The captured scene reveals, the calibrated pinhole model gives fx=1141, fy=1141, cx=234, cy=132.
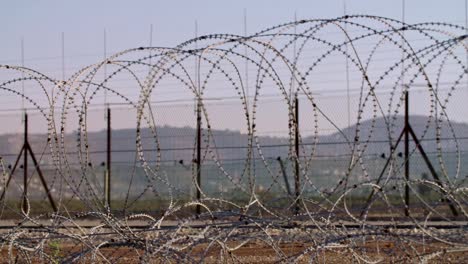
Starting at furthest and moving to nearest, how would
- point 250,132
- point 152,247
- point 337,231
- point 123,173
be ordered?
point 123,173, point 250,132, point 337,231, point 152,247

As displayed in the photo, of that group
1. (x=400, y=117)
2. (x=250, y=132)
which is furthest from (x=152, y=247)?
(x=400, y=117)

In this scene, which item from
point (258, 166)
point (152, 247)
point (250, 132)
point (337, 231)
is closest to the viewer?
point (152, 247)

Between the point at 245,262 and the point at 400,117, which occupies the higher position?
the point at 400,117

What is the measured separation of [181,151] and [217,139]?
62.1 inches

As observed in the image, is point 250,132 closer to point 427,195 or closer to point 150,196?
point 427,195

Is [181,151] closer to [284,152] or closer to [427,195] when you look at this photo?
[284,152]

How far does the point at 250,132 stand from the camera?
12883 mm

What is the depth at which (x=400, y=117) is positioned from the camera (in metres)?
21.9

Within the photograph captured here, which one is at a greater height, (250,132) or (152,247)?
(250,132)

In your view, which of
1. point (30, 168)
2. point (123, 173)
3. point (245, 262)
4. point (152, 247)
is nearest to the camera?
point (152, 247)

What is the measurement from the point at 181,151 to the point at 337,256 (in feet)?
Result: 35.0

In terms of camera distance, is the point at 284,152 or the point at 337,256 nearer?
the point at 337,256

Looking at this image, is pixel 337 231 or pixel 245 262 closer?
pixel 337 231

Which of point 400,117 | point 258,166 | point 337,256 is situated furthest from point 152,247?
point 258,166
